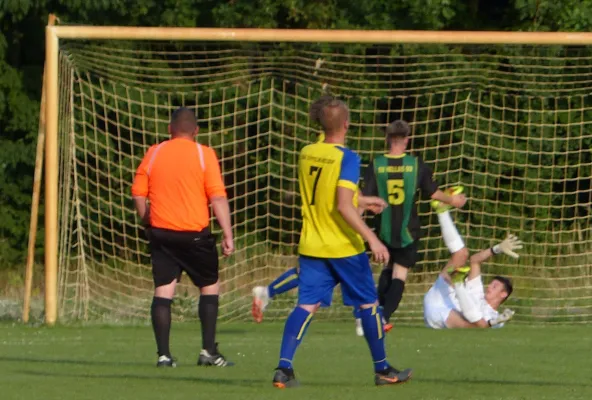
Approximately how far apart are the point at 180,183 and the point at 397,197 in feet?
10.4

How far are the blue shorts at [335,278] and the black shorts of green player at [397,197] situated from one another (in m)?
3.72

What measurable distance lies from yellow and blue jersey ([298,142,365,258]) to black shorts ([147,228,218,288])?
4.15 feet

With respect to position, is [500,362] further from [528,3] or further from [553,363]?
[528,3]

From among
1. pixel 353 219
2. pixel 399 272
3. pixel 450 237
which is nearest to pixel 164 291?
pixel 353 219

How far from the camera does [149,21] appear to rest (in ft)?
71.6

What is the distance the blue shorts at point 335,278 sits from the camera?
308 inches

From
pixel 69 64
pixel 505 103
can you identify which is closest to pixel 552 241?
pixel 505 103

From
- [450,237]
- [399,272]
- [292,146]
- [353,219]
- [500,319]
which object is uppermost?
[353,219]

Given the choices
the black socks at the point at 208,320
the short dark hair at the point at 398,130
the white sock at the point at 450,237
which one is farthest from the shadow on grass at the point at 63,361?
the white sock at the point at 450,237

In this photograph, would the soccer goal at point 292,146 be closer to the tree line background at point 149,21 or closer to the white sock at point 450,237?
the tree line background at point 149,21

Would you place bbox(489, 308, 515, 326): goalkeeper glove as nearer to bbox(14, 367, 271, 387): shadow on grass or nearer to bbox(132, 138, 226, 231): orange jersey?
bbox(132, 138, 226, 231): orange jersey

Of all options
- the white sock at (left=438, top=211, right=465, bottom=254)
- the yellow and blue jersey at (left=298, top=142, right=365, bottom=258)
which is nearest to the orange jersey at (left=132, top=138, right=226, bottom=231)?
the yellow and blue jersey at (left=298, top=142, right=365, bottom=258)

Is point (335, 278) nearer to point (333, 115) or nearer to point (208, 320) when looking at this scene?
point (333, 115)

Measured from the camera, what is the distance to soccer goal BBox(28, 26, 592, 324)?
13516 mm
